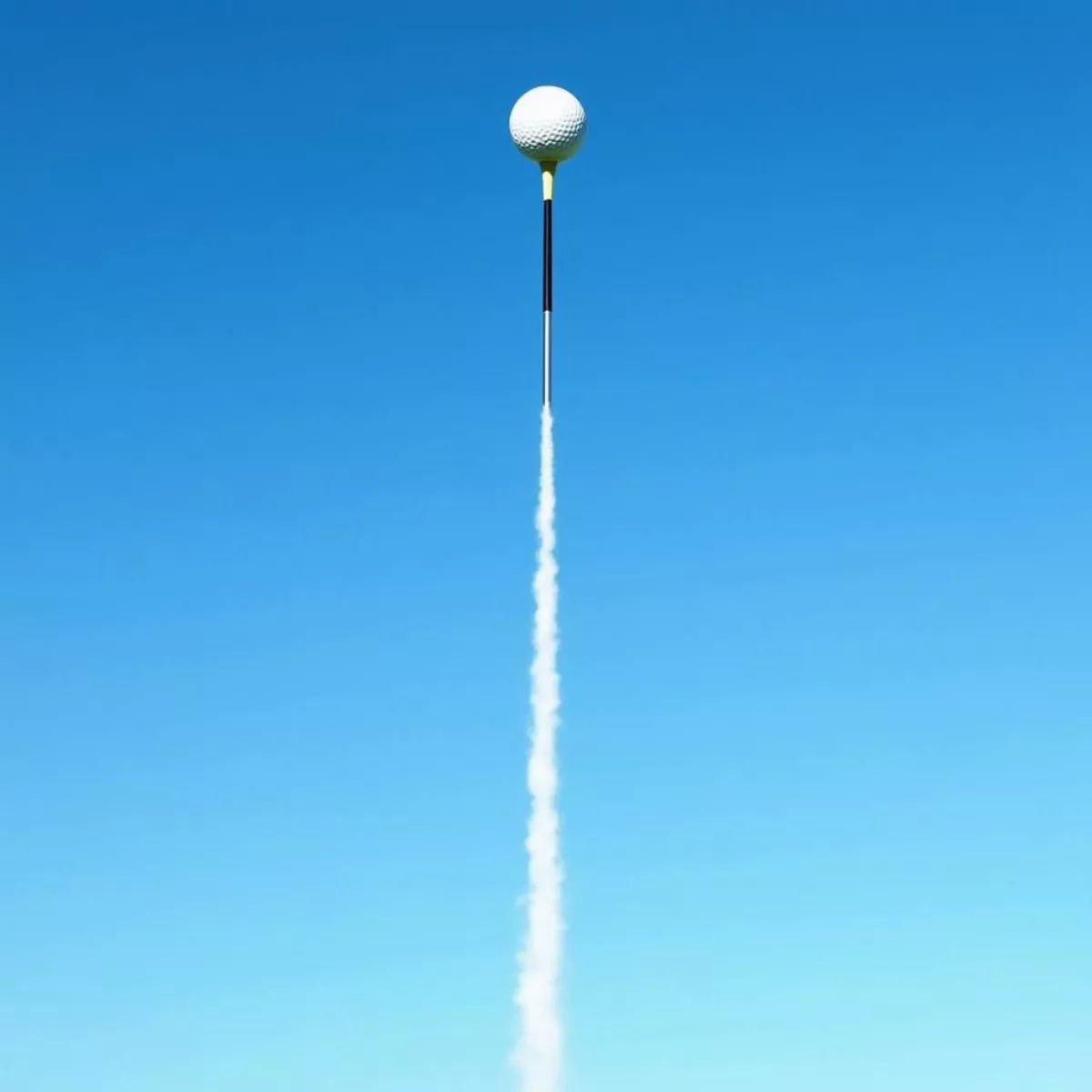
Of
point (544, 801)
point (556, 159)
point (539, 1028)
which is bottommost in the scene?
point (539, 1028)

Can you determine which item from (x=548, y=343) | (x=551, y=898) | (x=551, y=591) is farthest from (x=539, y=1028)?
(x=548, y=343)

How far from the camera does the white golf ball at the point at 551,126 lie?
488 ft

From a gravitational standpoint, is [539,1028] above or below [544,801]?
below

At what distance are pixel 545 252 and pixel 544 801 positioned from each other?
951 inches

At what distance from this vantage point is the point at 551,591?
15038cm

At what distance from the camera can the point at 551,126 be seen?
488 ft

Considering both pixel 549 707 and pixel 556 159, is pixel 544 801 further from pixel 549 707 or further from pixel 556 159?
pixel 556 159

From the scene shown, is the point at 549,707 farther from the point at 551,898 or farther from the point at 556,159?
the point at 556,159

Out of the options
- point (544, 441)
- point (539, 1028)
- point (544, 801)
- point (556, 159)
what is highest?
point (556, 159)

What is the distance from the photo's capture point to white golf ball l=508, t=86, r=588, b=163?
148875 millimetres

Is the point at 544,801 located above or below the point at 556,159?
below

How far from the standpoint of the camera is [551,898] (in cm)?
14912

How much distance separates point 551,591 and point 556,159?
→ 62.2ft

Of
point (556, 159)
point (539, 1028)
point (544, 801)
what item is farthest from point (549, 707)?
point (556, 159)
